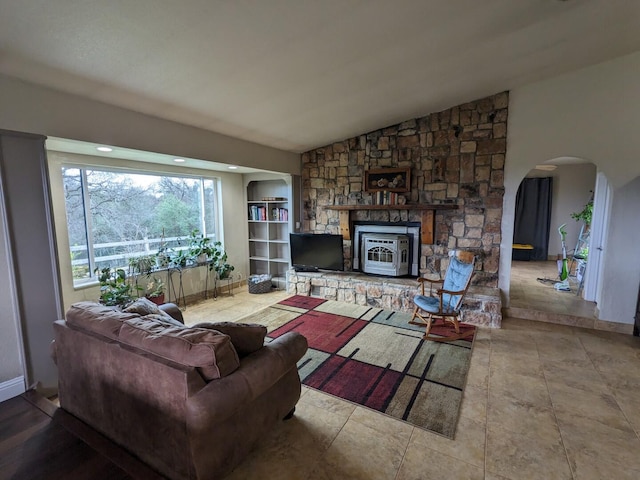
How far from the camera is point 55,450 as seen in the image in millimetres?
1896

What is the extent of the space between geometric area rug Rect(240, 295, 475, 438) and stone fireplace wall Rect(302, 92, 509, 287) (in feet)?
4.02

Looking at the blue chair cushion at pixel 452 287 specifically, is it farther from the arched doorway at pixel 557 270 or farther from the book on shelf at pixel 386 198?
the book on shelf at pixel 386 198

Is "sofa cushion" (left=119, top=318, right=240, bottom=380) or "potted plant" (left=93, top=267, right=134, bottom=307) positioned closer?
"sofa cushion" (left=119, top=318, right=240, bottom=380)

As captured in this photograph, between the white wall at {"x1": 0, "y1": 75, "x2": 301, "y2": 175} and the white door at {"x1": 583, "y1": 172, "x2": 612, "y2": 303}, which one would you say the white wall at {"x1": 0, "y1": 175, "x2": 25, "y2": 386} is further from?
the white door at {"x1": 583, "y1": 172, "x2": 612, "y2": 303}

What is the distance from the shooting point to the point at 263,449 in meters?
2.02

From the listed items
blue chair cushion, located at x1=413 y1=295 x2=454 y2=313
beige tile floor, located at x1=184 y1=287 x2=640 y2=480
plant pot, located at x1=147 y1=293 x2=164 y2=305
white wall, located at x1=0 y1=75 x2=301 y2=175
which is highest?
white wall, located at x1=0 y1=75 x2=301 y2=175

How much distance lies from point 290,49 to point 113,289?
339 cm

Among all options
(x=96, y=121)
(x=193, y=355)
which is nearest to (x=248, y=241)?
(x=96, y=121)

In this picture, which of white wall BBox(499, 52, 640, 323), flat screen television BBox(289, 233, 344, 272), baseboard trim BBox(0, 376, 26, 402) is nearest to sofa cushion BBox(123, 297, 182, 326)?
baseboard trim BBox(0, 376, 26, 402)

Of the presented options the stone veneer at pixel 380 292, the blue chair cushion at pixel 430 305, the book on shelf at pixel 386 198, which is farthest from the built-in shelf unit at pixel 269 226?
the blue chair cushion at pixel 430 305

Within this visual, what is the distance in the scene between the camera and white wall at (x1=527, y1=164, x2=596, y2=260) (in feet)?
24.3

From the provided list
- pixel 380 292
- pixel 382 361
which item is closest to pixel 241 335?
pixel 382 361

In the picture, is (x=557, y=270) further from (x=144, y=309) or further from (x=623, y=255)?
(x=144, y=309)

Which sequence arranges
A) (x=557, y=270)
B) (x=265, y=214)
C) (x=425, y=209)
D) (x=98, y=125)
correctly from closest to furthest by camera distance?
1. (x=98, y=125)
2. (x=425, y=209)
3. (x=265, y=214)
4. (x=557, y=270)
